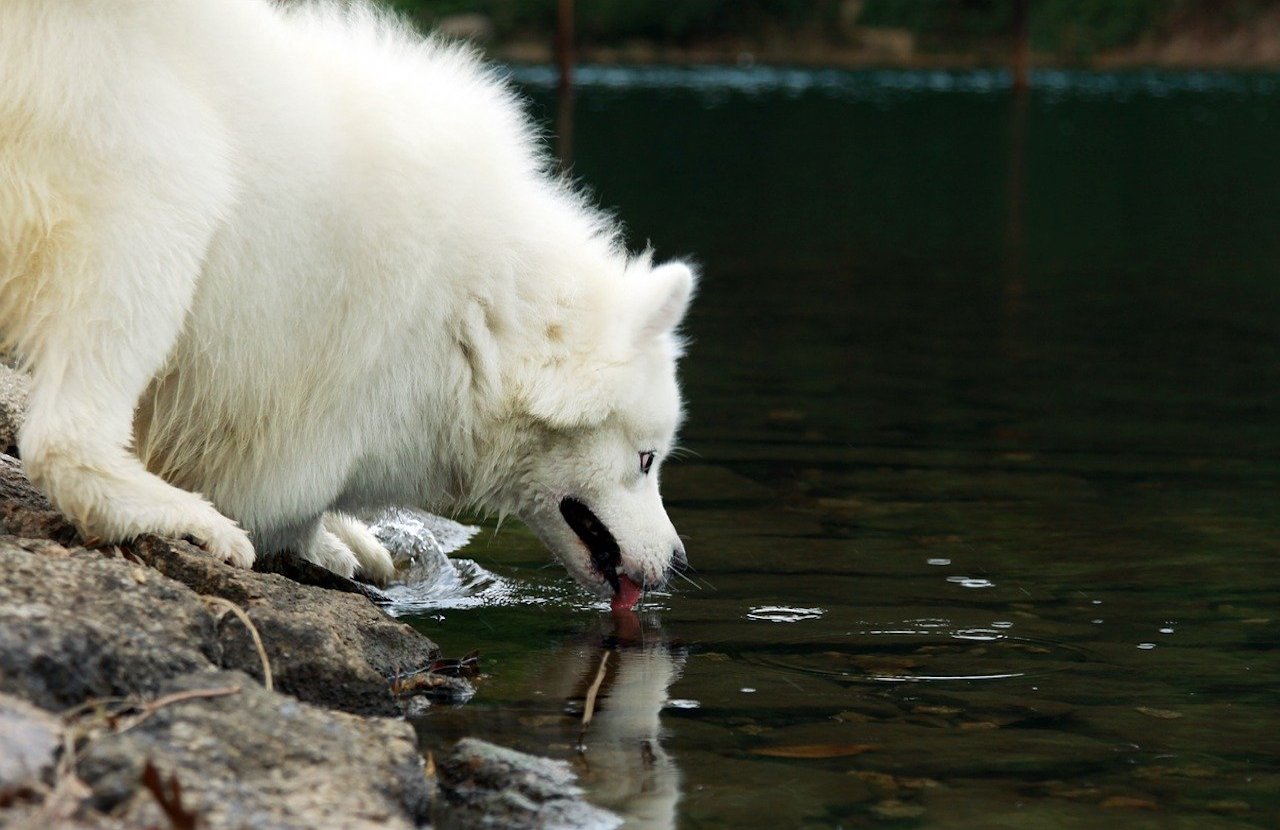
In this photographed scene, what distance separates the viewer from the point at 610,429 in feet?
19.1

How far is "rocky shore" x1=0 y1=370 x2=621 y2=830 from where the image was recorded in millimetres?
3709

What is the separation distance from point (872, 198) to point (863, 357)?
13.4 meters

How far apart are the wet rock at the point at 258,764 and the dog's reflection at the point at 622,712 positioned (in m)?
0.50

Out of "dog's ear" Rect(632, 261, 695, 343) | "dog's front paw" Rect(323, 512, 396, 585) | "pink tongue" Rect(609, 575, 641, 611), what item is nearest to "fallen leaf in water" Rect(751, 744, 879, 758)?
"pink tongue" Rect(609, 575, 641, 611)

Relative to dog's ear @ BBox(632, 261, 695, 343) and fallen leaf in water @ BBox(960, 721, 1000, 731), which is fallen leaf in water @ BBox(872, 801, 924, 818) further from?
dog's ear @ BBox(632, 261, 695, 343)

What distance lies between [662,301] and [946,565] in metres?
2.07

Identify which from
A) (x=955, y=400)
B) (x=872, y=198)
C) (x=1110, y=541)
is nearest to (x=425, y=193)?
(x=1110, y=541)

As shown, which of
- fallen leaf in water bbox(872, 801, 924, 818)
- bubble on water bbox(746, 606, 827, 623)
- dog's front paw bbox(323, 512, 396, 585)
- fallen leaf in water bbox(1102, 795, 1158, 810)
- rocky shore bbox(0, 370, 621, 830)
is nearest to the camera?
rocky shore bbox(0, 370, 621, 830)

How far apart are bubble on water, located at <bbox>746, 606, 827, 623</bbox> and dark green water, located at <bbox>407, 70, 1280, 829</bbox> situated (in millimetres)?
24

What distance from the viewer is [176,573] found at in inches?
195

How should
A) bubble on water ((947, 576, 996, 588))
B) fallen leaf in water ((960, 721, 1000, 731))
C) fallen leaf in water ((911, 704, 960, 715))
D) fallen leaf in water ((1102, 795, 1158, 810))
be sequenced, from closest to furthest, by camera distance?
1. fallen leaf in water ((1102, 795, 1158, 810))
2. fallen leaf in water ((960, 721, 1000, 731))
3. fallen leaf in water ((911, 704, 960, 715))
4. bubble on water ((947, 576, 996, 588))

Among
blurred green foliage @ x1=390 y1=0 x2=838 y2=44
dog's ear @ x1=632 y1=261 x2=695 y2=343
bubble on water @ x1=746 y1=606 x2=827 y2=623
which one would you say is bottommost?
bubble on water @ x1=746 y1=606 x2=827 y2=623

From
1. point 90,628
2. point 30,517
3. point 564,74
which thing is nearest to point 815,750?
point 90,628

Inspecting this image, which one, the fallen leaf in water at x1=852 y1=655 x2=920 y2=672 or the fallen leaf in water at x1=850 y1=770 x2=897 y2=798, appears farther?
the fallen leaf in water at x1=852 y1=655 x2=920 y2=672
